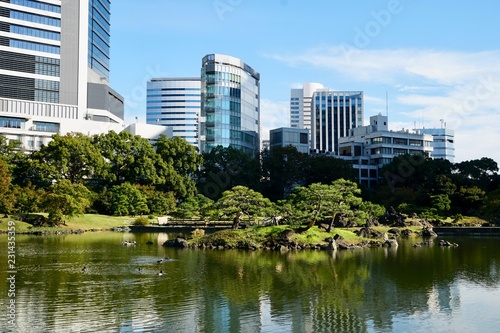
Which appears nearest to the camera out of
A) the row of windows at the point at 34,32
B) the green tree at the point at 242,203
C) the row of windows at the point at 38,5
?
the green tree at the point at 242,203

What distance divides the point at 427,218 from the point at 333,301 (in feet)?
175

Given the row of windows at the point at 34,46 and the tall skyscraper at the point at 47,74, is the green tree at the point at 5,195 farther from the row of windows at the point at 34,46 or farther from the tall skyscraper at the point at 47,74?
the row of windows at the point at 34,46

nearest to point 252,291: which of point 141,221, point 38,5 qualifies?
point 141,221

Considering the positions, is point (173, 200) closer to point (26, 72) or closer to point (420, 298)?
point (26, 72)

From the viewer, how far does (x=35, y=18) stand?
102m

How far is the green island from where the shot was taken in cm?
5341

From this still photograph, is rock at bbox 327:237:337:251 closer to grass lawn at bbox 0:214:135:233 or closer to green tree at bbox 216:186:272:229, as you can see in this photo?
green tree at bbox 216:186:272:229

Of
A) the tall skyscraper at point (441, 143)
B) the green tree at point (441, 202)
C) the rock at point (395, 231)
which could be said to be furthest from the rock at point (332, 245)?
the tall skyscraper at point (441, 143)

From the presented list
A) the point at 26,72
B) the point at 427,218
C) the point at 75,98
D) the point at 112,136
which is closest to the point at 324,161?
the point at 427,218

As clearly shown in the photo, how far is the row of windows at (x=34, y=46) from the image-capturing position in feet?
326

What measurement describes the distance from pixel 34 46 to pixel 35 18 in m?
5.42

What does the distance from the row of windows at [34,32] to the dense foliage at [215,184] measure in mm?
24610

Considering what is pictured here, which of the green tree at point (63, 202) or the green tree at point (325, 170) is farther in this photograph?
the green tree at point (325, 170)

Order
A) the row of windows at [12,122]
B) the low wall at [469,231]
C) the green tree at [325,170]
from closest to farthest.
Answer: the low wall at [469,231] < the row of windows at [12,122] < the green tree at [325,170]
